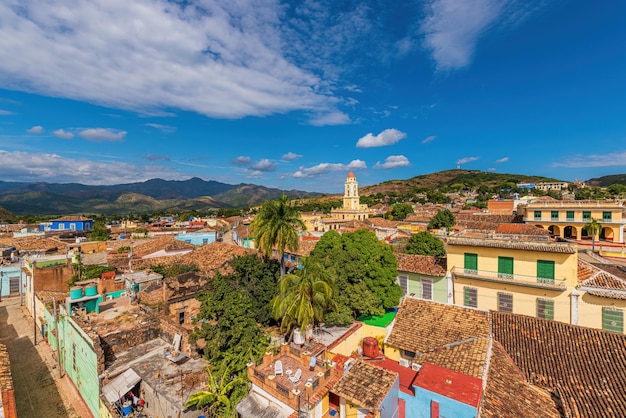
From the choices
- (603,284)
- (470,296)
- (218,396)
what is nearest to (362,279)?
(470,296)

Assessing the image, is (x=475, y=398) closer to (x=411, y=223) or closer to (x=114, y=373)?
(x=114, y=373)

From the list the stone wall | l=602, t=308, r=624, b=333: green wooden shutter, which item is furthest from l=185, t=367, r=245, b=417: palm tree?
l=602, t=308, r=624, b=333: green wooden shutter

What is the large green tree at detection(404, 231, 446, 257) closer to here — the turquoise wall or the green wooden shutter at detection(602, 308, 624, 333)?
the green wooden shutter at detection(602, 308, 624, 333)

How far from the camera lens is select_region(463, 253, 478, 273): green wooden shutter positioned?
65.2ft

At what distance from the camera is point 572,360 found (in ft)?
40.4

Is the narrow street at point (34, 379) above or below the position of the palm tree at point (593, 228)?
below

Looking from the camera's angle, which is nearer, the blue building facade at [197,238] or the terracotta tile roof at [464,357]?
the terracotta tile roof at [464,357]

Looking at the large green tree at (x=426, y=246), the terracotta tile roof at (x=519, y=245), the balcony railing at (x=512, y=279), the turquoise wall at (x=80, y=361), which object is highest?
the terracotta tile roof at (x=519, y=245)

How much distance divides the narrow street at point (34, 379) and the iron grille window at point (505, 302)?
23442mm

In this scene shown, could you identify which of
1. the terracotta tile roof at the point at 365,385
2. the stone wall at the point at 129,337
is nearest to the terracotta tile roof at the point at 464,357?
the terracotta tile roof at the point at 365,385

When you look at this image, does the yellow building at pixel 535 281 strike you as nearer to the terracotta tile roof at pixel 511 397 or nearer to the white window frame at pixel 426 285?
the white window frame at pixel 426 285

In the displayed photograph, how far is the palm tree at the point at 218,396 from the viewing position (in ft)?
34.7

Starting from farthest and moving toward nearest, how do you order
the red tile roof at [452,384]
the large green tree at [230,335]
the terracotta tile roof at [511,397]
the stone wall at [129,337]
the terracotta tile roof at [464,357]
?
the stone wall at [129,337], the large green tree at [230,335], the terracotta tile roof at [464,357], the terracotta tile roof at [511,397], the red tile roof at [452,384]

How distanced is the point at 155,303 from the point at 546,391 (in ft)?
69.1
